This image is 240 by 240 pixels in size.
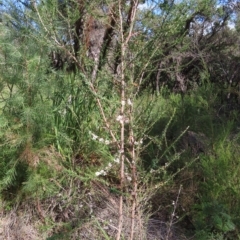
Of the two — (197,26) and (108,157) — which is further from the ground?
(197,26)

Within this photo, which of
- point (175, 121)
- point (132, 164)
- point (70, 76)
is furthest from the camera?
point (175, 121)

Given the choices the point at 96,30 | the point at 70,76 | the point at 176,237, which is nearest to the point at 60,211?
the point at 176,237

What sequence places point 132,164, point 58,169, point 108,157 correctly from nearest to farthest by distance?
point 132,164 < point 58,169 < point 108,157

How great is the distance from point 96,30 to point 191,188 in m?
2.02

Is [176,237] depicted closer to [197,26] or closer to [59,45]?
[59,45]

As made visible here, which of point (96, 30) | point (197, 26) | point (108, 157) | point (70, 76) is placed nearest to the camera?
point (108, 157)

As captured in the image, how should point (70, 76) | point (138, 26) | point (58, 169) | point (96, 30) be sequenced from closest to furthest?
point (138, 26)
point (58, 169)
point (70, 76)
point (96, 30)

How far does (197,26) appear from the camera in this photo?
10.5 m

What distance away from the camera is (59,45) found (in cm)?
226

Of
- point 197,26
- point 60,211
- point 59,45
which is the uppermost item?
point 197,26

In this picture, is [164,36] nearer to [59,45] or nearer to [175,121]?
[59,45]

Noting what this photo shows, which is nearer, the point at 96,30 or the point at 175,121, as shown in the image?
the point at 96,30

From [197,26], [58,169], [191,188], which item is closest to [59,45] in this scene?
[58,169]

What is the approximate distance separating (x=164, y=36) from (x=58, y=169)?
5.00 feet
